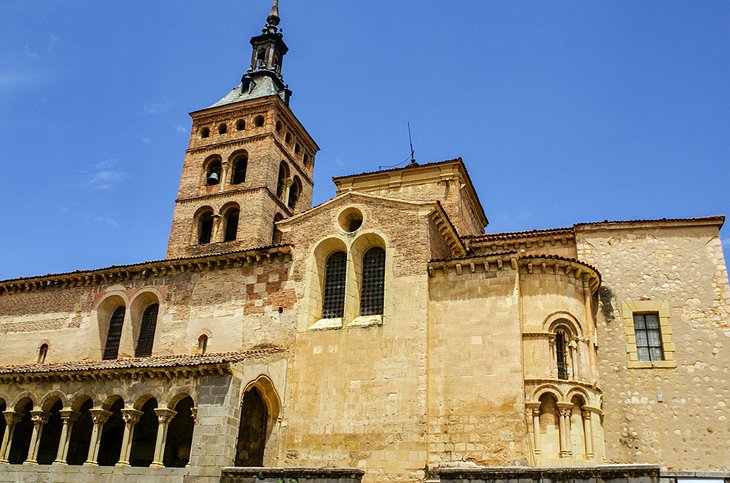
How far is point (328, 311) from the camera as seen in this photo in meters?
23.2

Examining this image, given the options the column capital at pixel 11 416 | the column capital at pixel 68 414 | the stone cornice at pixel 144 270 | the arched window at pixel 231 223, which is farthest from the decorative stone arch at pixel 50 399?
the arched window at pixel 231 223

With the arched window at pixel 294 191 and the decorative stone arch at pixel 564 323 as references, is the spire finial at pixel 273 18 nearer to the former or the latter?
the arched window at pixel 294 191

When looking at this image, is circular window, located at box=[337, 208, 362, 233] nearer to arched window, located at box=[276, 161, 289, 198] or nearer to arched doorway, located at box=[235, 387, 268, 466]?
arched doorway, located at box=[235, 387, 268, 466]

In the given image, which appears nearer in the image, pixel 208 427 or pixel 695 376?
pixel 208 427

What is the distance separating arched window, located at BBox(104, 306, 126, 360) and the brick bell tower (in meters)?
8.08

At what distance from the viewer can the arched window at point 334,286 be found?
23047mm

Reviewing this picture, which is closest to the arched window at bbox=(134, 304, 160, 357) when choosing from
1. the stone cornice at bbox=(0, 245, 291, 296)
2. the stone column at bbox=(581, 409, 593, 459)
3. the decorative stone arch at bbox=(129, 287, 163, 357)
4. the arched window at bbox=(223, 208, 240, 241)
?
the decorative stone arch at bbox=(129, 287, 163, 357)

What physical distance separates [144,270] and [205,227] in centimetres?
1055

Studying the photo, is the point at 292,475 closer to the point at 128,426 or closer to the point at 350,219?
the point at 128,426

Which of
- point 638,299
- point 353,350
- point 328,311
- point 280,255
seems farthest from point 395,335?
point 638,299

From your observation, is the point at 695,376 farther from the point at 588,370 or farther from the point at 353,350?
the point at 353,350

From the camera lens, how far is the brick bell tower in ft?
116

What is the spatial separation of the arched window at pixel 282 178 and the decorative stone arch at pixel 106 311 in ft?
42.2

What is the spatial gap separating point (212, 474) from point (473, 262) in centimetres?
998
